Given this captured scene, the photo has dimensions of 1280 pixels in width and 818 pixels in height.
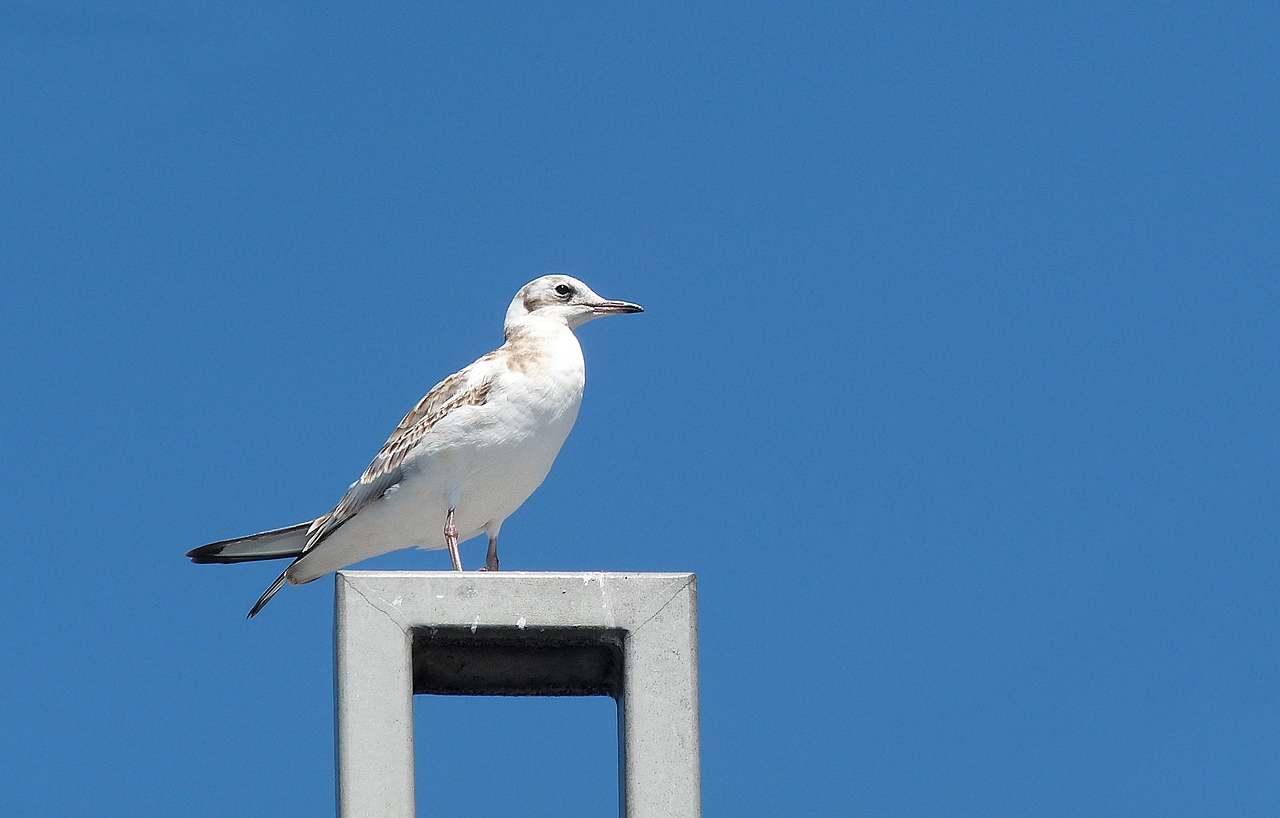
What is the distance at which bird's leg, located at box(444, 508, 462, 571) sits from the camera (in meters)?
11.0

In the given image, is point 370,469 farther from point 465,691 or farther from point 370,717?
point 370,717

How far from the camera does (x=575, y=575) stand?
7898mm

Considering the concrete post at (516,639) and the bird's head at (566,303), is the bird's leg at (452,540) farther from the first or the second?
the concrete post at (516,639)

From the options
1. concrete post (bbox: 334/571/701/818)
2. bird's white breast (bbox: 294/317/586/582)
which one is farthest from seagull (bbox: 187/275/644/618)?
concrete post (bbox: 334/571/701/818)

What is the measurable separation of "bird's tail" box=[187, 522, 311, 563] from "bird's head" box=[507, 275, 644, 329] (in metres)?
2.06

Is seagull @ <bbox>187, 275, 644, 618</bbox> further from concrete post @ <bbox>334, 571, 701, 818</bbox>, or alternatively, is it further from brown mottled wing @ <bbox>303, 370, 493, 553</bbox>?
concrete post @ <bbox>334, 571, 701, 818</bbox>

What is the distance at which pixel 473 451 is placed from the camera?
1093 centimetres

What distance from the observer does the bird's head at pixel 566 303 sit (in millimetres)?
11633

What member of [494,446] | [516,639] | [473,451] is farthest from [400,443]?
[516,639]

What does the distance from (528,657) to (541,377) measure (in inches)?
108

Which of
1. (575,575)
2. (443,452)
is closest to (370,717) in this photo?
(575,575)

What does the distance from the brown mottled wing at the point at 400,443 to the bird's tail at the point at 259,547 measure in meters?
0.23

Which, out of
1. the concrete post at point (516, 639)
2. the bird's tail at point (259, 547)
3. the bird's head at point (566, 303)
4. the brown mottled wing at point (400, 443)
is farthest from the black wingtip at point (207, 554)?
the concrete post at point (516, 639)

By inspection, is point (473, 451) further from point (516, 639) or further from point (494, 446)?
point (516, 639)
